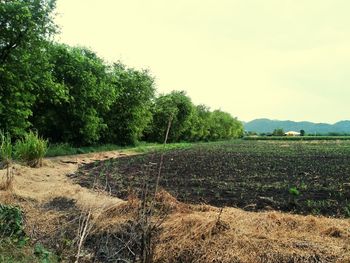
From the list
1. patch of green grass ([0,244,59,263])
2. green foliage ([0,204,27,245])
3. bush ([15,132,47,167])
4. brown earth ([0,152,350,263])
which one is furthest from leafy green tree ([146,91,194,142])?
patch of green grass ([0,244,59,263])

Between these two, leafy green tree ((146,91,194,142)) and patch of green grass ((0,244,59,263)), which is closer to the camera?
patch of green grass ((0,244,59,263))

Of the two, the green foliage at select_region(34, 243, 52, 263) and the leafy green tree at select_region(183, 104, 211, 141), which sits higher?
the leafy green tree at select_region(183, 104, 211, 141)

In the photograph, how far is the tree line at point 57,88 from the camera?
56.5ft

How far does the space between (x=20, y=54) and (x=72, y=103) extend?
19.3 feet

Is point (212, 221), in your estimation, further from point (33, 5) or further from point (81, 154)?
point (81, 154)

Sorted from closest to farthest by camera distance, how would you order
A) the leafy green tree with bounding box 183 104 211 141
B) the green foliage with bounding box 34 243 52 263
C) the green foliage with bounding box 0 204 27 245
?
the green foliage with bounding box 34 243 52 263, the green foliage with bounding box 0 204 27 245, the leafy green tree with bounding box 183 104 211 141

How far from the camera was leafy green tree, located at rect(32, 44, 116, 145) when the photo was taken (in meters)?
22.9

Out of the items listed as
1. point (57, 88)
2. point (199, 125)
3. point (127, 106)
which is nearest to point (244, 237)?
point (57, 88)

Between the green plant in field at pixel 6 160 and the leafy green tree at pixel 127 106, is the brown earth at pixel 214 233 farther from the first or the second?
the leafy green tree at pixel 127 106

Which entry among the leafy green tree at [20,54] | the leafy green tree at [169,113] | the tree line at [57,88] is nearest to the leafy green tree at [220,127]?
the leafy green tree at [169,113]

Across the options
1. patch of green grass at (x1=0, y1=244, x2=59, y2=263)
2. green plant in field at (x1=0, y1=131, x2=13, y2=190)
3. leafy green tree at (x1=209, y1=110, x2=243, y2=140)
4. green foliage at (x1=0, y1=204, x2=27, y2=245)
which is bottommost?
patch of green grass at (x1=0, y1=244, x2=59, y2=263)

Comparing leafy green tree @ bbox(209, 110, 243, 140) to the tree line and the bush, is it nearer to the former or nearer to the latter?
the tree line

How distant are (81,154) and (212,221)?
56.4 ft

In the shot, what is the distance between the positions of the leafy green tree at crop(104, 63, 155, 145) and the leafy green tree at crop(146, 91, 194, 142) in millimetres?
6099
